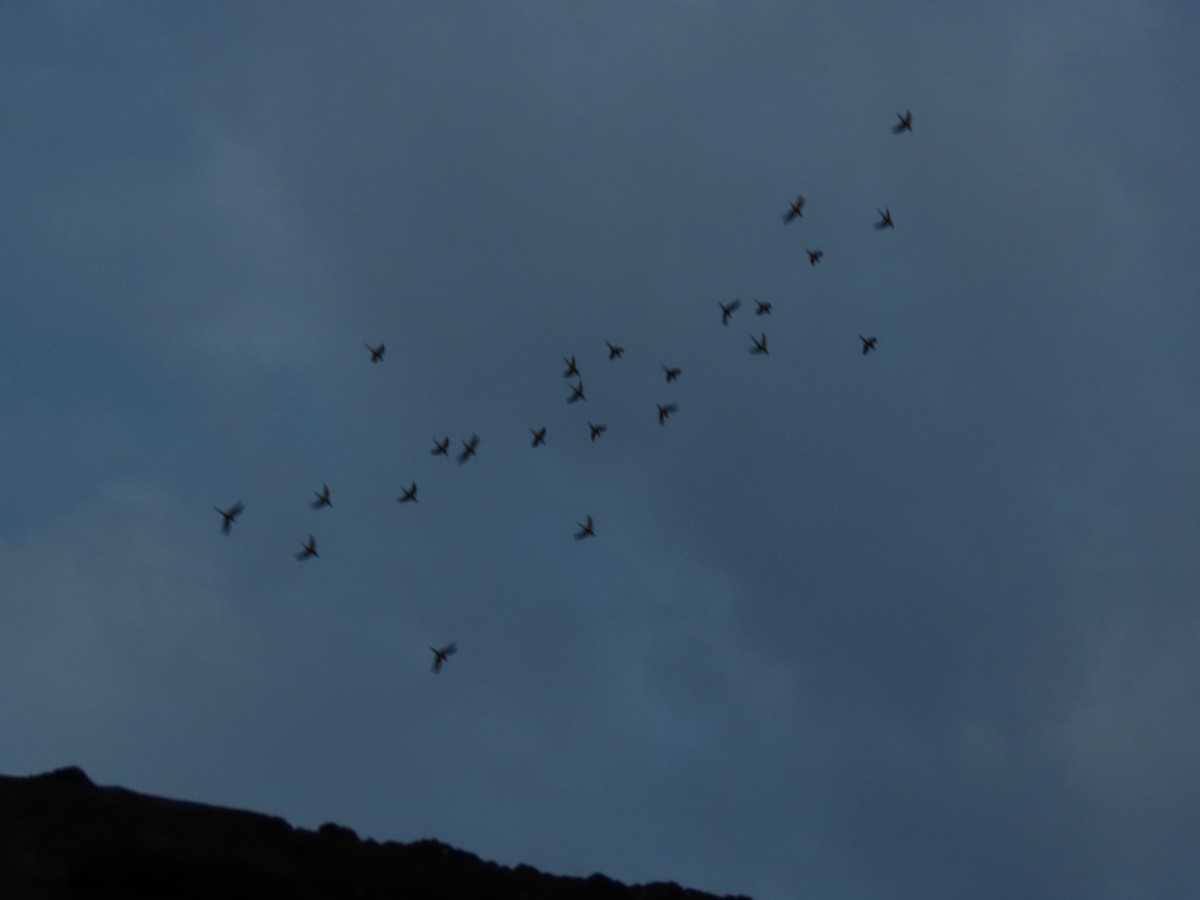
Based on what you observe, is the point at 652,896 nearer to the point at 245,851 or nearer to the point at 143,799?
the point at 245,851

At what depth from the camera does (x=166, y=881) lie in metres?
47.2

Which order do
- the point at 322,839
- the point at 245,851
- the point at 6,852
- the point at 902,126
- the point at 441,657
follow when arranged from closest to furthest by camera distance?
the point at 6,852, the point at 245,851, the point at 322,839, the point at 441,657, the point at 902,126

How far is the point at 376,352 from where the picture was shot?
10344cm

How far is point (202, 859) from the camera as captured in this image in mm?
48656

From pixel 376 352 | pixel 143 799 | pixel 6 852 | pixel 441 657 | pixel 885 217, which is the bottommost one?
pixel 6 852

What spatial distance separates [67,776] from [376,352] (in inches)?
2134

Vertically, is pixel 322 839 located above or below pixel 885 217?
below

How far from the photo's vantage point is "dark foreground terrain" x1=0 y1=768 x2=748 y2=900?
46.4m

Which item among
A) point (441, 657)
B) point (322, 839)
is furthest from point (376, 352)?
point (322, 839)

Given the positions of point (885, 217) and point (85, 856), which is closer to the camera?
point (85, 856)

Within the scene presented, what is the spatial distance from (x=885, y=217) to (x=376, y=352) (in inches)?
1453

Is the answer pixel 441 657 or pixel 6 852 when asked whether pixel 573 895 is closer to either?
pixel 6 852

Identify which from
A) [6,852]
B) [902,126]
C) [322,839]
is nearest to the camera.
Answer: [6,852]

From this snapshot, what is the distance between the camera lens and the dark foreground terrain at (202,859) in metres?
46.4
